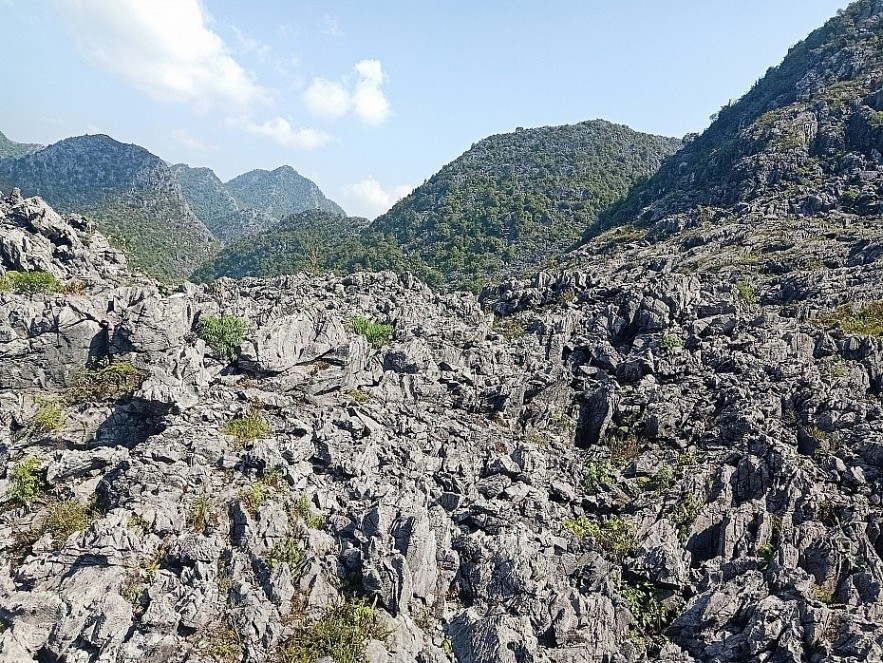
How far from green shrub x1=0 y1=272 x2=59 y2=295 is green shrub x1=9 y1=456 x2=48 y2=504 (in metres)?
16.8

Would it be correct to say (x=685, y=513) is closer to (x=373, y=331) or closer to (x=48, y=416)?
(x=373, y=331)

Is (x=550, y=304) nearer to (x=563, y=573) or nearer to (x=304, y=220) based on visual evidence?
(x=563, y=573)

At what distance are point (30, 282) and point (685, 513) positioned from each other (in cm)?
4047

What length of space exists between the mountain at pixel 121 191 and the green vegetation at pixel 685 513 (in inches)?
4910

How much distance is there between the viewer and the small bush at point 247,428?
2036 cm

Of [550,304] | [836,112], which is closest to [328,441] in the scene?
[550,304]

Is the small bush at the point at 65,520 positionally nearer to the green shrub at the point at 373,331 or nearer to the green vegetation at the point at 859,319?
the green shrub at the point at 373,331

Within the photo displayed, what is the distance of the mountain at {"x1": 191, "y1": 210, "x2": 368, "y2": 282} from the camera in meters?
117

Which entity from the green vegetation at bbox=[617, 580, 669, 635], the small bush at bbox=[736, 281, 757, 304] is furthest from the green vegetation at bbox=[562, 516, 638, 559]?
the small bush at bbox=[736, 281, 757, 304]

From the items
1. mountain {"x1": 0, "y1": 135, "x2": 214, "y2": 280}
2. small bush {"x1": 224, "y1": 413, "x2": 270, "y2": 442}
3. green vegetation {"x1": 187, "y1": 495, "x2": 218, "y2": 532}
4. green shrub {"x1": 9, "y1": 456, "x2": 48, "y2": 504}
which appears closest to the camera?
green vegetation {"x1": 187, "y1": 495, "x2": 218, "y2": 532}

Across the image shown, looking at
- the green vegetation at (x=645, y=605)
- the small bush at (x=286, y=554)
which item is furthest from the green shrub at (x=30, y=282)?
the green vegetation at (x=645, y=605)

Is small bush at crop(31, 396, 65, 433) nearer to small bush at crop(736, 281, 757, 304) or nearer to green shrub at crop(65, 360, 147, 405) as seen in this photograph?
green shrub at crop(65, 360, 147, 405)

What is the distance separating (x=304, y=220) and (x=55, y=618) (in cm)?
15626

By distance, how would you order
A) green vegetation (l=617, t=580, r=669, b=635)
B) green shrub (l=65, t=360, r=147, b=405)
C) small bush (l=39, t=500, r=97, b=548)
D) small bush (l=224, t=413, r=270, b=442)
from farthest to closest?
green shrub (l=65, t=360, r=147, b=405) → small bush (l=224, t=413, r=270, b=442) → small bush (l=39, t=500, r=97, b=548) → green vegetation (l=617, t=580, r=669, b=635)
